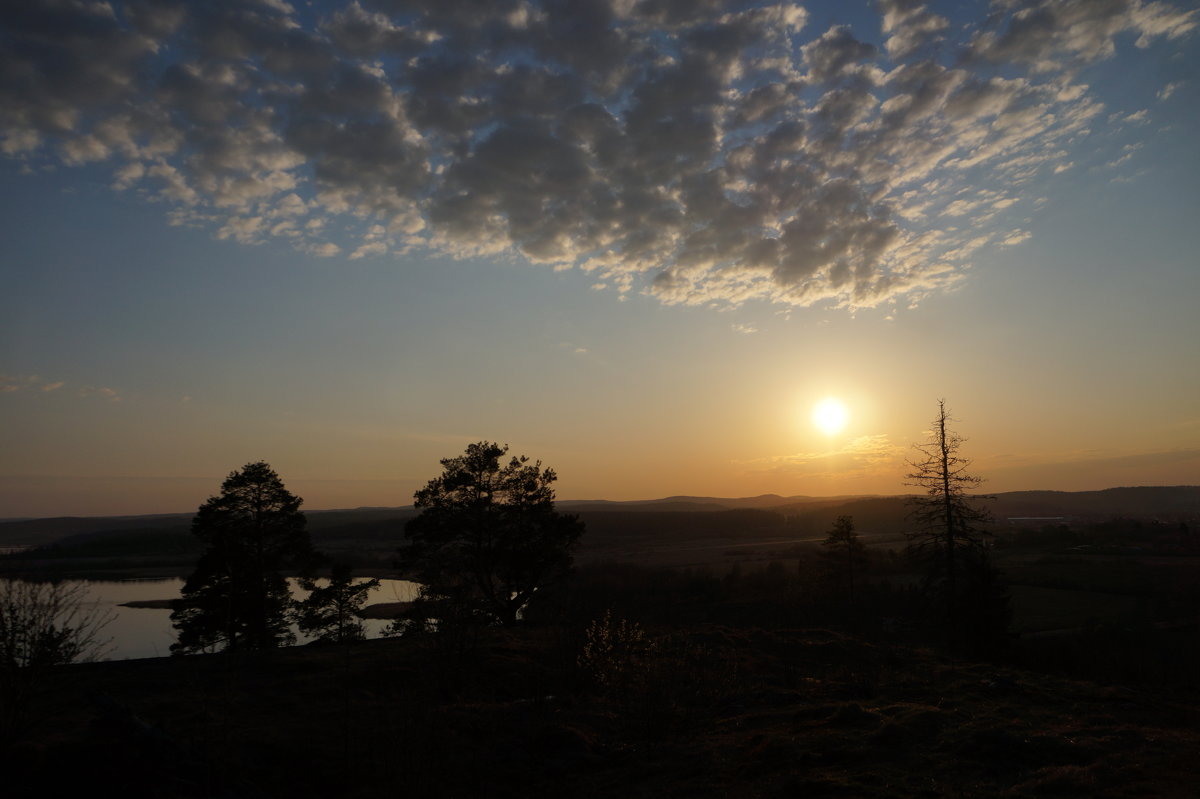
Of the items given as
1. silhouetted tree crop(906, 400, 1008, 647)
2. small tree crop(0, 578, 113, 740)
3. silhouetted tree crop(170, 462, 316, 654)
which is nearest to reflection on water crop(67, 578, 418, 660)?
silhouetted tree crop(170, 462, 316, 654)

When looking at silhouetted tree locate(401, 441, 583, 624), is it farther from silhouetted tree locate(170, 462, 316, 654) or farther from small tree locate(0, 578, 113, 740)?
small tree locate(0, 578, 113, 740)

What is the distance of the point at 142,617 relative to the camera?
174 ft

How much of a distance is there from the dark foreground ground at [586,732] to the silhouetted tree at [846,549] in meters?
25.0

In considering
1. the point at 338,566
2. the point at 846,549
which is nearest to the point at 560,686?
the point at 338,566

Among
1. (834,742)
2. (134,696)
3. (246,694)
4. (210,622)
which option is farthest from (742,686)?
(210,622)

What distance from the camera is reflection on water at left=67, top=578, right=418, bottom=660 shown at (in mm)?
37750

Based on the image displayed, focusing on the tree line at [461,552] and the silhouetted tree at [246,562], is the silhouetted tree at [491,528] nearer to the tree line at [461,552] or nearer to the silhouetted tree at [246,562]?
the tree line at [461,552]

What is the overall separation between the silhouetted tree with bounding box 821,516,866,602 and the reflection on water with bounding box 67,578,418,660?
98.7 feet

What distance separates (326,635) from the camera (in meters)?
37.0

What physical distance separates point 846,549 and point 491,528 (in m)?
28.9

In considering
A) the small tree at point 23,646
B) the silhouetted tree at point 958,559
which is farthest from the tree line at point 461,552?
the small tree at point 23,646

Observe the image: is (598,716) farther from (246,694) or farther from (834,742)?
(246,694)

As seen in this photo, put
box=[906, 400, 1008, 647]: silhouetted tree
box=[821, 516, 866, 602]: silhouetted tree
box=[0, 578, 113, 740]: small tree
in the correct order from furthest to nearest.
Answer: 1. box=[821, 516, 866, 602]: silhouetted tree
2. box=[906, 400, 1008, 647]: silhouetted tree
3. box=[0, 578, 113, 740]: small tree

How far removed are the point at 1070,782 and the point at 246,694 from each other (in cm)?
1932
